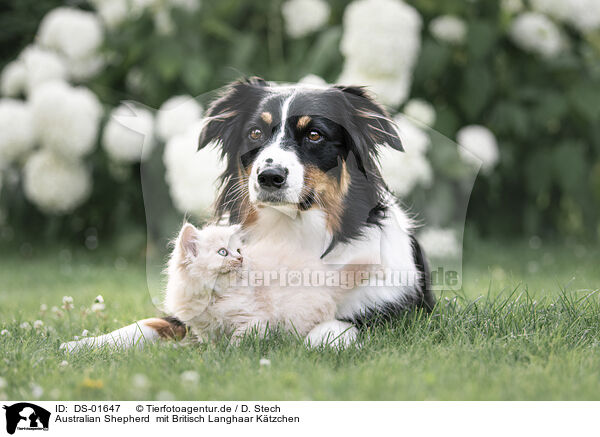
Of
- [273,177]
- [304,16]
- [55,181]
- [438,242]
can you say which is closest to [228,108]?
[273,177]

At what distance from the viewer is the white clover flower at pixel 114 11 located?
20.9 feet

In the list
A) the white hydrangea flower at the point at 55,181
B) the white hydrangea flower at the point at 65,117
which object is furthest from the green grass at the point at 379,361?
the white hydrangea flower at the point at 55,181

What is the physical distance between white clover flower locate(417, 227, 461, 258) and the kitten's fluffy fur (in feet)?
2.30

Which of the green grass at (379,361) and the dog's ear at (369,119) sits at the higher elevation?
the dog's ear at (369,119)

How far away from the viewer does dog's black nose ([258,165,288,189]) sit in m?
2.63

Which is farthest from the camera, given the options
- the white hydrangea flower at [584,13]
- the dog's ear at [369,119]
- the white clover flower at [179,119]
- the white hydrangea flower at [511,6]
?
the white hydrangea flower at [511,6]

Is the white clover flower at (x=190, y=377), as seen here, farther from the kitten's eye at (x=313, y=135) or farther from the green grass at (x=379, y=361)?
the kitten's eye at (x=313, y=135)

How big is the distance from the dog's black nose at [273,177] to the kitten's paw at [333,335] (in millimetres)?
656

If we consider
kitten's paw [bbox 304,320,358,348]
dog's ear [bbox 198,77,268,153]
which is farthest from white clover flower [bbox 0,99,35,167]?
kitten's paw [bbox 304,320,358,348]

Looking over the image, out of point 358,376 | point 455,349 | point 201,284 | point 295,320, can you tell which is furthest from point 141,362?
point 455,349
